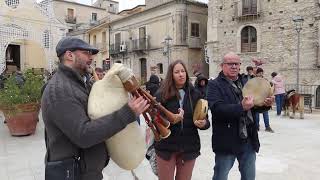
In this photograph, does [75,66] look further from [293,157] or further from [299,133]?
[299,133]

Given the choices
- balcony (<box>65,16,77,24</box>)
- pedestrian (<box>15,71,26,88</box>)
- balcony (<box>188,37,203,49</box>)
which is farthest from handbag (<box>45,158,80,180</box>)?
balcony (<box>65,16,77,24</box>)

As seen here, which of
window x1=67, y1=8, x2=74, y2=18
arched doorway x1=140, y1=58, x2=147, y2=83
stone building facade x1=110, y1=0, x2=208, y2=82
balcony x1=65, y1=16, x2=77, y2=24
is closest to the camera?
stone building facade x1=110, y1=0, x2=208, y2=82

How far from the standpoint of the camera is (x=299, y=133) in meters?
8.89

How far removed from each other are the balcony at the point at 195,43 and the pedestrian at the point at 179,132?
24.1 meters

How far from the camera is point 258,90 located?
10.6 feet

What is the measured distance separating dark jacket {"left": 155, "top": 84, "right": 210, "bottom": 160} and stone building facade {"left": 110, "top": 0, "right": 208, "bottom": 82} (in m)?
20.8

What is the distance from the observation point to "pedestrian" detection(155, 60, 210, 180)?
3.32 meters

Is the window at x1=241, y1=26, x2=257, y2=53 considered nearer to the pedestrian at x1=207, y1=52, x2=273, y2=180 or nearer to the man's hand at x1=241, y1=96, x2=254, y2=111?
the pedestrian at x1=207, y1=52, x2=273, y2=180

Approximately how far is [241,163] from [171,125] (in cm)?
Result: 83

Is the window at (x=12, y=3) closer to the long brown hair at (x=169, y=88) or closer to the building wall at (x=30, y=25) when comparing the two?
the building wall at (x=30, y=25)

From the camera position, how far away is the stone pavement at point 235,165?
5.14m

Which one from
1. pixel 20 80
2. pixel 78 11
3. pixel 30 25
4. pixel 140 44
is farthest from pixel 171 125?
pixel 78 11

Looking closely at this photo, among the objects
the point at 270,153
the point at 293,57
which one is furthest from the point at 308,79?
the point at 270,153

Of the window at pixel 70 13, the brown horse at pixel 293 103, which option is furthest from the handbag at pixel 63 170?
the window at pixel 70 13
